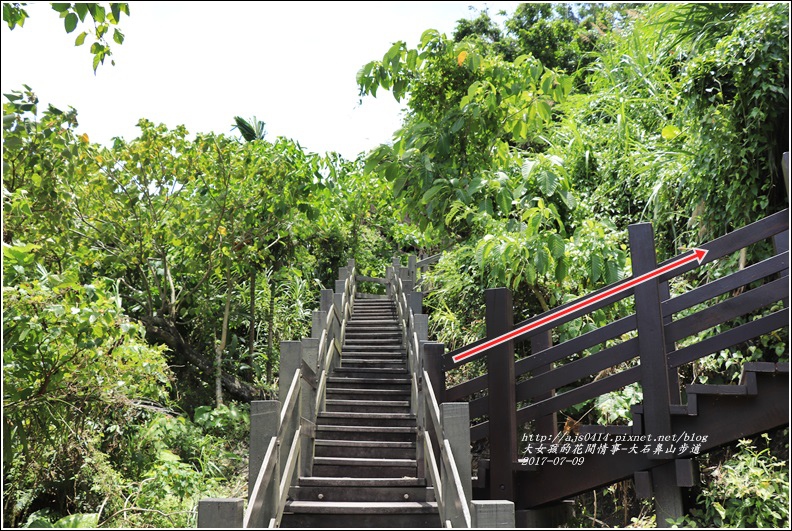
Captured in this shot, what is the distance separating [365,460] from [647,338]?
2779 millimetres

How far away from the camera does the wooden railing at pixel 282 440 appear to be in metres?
3.01

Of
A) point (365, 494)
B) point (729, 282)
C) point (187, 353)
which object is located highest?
point (187, 353)

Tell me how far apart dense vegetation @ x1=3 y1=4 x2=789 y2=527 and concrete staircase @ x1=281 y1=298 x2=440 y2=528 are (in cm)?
116

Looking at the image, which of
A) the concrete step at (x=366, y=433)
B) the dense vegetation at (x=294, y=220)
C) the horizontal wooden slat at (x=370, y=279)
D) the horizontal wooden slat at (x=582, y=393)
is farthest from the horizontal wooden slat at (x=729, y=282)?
the horizontal wooden slat at (x=370, y=279)

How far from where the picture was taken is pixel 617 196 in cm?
866

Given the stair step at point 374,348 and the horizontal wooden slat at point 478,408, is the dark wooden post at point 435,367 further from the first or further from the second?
the stair step at point 374,348

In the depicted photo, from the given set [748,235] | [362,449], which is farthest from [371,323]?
[748,235]

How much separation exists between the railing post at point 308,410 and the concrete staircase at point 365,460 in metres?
0.14

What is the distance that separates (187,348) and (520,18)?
37.2ft

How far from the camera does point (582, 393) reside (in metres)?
5.09

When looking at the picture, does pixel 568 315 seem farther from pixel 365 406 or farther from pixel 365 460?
pixel 365 406

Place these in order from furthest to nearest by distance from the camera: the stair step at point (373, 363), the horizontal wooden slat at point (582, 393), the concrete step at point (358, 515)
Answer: the stair step at point (373, 363), the concrete step at point (358, 515), the horizontal wooden slat at point (582, 393)

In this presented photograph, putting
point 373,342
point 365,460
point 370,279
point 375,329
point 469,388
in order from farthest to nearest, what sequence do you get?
point 370,279, point 375,329, point 373,342, point 365,460, point 469,388

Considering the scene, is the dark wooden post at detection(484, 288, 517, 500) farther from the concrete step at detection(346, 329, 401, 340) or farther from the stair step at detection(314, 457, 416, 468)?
the concrete step at detection(346, 329, 401, 340)
